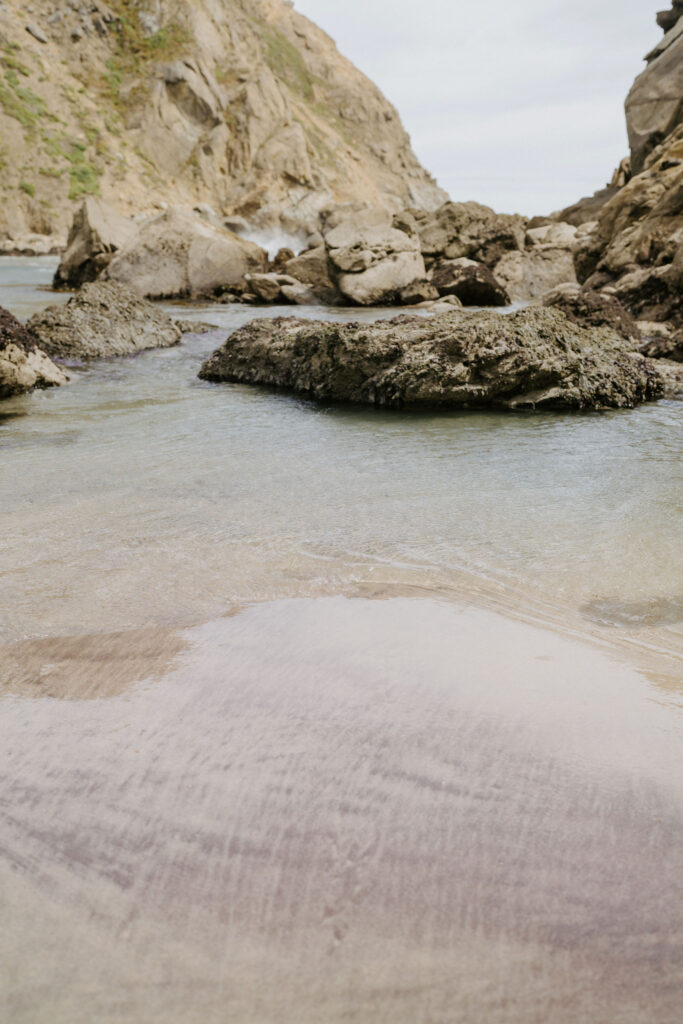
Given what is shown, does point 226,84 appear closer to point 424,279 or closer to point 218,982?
point 424,279

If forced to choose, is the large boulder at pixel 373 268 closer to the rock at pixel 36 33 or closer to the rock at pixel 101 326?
the rock at pixel 101 326

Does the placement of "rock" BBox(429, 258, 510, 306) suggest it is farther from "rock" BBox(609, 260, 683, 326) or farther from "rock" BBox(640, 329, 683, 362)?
"rock" BBox(640, 329, 683, 362)

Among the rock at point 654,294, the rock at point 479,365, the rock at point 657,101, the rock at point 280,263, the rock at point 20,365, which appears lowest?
the rock at point 20,365

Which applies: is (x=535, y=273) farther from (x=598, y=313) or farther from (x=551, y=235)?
(x=598, y=313)

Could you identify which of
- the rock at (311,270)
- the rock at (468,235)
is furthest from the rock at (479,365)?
the rock at (468,235)

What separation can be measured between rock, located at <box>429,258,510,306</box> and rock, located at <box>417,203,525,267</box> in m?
2.26

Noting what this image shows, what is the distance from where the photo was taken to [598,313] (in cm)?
810

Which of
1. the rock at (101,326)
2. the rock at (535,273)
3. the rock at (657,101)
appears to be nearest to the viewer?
the rock at (101,326)

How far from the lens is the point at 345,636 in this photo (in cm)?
197

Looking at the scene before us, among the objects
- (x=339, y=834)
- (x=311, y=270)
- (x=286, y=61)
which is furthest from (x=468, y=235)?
(x=286, y=61)

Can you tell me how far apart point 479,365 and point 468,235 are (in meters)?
14.3

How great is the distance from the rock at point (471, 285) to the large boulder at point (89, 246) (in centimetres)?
676

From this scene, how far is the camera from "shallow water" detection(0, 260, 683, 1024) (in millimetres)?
1123

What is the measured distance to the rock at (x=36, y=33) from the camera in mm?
45156
